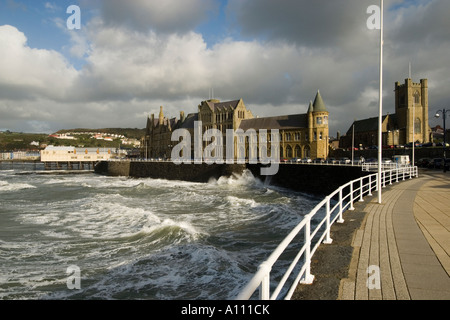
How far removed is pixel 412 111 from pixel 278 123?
34729mm

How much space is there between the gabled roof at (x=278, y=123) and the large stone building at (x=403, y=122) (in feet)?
52.0

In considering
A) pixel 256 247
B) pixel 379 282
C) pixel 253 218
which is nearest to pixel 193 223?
pixel 253 218

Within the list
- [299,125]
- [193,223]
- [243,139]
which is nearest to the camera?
[193,223]

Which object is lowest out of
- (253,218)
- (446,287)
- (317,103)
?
(253,218)

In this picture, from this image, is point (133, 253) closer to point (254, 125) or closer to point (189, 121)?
point (254, 125)

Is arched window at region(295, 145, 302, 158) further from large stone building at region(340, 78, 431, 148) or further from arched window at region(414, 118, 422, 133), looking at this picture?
arched window at region(414, 118, 422, 133)

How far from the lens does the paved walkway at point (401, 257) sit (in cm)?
448

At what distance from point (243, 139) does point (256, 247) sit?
213ft

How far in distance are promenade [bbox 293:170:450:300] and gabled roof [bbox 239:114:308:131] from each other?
60.6m

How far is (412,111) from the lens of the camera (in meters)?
77.8

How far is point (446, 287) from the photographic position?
4594 millimetres

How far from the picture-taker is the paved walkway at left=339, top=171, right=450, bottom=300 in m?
4.48

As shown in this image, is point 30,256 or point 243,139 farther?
point 243,139
